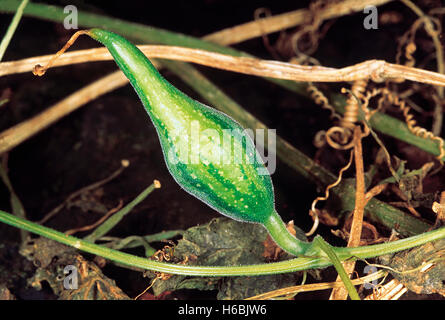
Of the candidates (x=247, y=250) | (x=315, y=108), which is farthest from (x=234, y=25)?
(x=247, y=250)

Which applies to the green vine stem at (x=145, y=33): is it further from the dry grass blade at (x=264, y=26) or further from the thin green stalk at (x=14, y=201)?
the thin green stalk at (x=14, y=201)

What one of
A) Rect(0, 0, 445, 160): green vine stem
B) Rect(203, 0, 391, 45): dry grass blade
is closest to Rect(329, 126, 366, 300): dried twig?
Rect(0, 0, 445, 160): green vine stem

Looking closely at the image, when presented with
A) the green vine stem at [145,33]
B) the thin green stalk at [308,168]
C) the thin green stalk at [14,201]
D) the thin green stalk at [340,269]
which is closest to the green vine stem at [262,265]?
the thin green stalk at [340,269]

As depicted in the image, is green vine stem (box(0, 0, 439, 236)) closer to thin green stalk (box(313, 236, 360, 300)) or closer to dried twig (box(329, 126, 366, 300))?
dried twig (box(329, 126, 366, 300))

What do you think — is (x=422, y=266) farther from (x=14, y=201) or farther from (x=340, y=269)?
(x=14, y=201)

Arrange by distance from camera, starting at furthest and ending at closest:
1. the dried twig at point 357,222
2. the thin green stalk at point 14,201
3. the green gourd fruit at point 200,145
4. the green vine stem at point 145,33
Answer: the green vine stem at point 145,33 → the thin green stalk at point 14,201 → the dried twig at point 357,222 → the green gourd fruit at point 200,145

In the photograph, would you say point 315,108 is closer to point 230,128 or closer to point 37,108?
point 230,128
